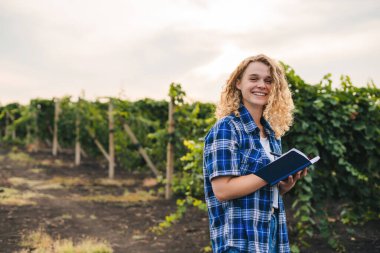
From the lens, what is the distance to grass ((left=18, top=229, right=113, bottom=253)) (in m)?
5.44

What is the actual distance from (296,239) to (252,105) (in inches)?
166

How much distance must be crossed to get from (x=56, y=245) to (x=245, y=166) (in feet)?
14.7

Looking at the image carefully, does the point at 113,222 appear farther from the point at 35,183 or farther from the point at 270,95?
the point at 270,95

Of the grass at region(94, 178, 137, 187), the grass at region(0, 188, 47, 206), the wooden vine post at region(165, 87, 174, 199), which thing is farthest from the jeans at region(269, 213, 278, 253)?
the grass at region(94, 178, 137, 187)

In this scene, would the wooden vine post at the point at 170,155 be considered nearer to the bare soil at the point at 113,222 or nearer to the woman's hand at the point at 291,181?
the bare soil at the point at 113,222

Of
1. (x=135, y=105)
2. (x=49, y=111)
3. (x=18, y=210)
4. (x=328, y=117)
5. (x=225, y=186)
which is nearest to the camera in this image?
(x=225, y=186)

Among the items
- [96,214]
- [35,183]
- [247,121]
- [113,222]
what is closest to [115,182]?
[35,183]

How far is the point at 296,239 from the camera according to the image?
5828 millimetres

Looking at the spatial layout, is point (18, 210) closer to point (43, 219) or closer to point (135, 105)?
point (43, 219)

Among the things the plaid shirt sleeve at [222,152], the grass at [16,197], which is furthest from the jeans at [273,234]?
the grass at [16,197]

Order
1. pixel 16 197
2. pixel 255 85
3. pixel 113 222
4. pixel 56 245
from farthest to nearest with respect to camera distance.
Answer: pixel 16 197, pixel 113 222, pixel 56 245, pixel 255 85

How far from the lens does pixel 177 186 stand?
327 inches

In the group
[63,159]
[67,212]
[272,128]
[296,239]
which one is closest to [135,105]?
[63,159]

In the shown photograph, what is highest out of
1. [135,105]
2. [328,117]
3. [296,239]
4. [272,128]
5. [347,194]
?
[135,105]
